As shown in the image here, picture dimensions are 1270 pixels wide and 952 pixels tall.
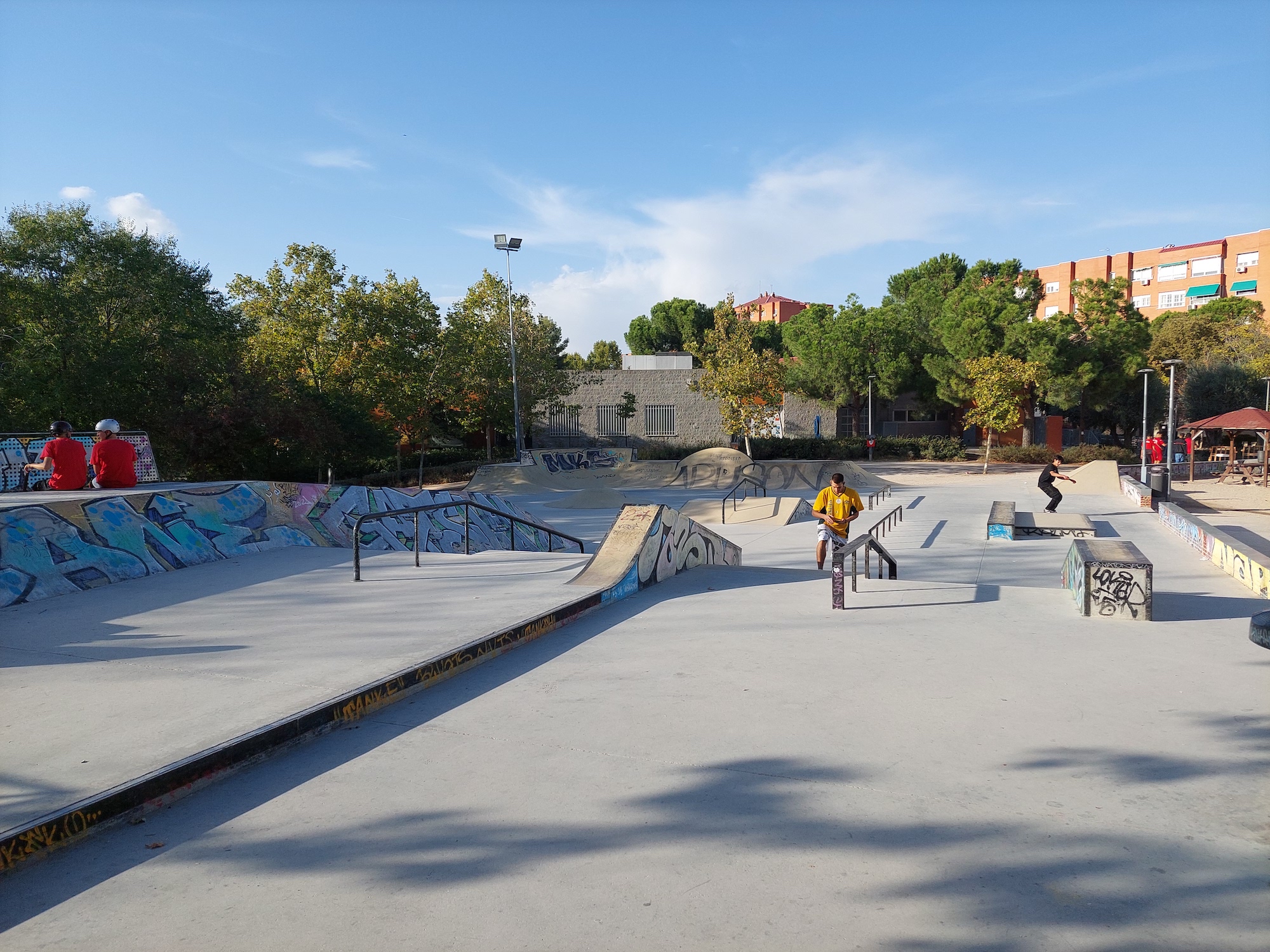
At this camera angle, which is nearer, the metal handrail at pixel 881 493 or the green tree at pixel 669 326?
the metal handrail at pixel 881 493

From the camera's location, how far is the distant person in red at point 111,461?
9.61m

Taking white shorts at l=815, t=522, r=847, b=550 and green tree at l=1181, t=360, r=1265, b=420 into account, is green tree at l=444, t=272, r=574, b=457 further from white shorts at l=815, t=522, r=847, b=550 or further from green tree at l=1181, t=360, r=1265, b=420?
green tree at l=1181, t=360, r=1265, b=420

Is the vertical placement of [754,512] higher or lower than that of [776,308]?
lower

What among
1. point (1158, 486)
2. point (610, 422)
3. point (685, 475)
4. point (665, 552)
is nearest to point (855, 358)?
point (610, 422)

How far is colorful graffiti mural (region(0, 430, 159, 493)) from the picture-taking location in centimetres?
1112

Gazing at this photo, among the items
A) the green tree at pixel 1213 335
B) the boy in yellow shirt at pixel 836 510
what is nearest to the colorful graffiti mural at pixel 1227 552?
the boy in yellow shirt at pixel 836 510

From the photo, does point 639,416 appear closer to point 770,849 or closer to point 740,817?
point 740,817

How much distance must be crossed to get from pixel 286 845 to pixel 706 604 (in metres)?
4.58

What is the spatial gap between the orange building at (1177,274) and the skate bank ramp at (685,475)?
3913 cm

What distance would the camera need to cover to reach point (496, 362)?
33.7m

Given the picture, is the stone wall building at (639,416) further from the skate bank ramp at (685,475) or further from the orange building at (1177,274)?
the orange building at (1177,274)

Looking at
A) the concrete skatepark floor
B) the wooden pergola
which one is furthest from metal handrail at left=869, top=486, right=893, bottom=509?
the concrete skatepark floor

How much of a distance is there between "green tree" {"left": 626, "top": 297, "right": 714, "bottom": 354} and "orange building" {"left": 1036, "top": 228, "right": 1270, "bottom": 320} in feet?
94.4

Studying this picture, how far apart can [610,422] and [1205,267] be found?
172 feet
